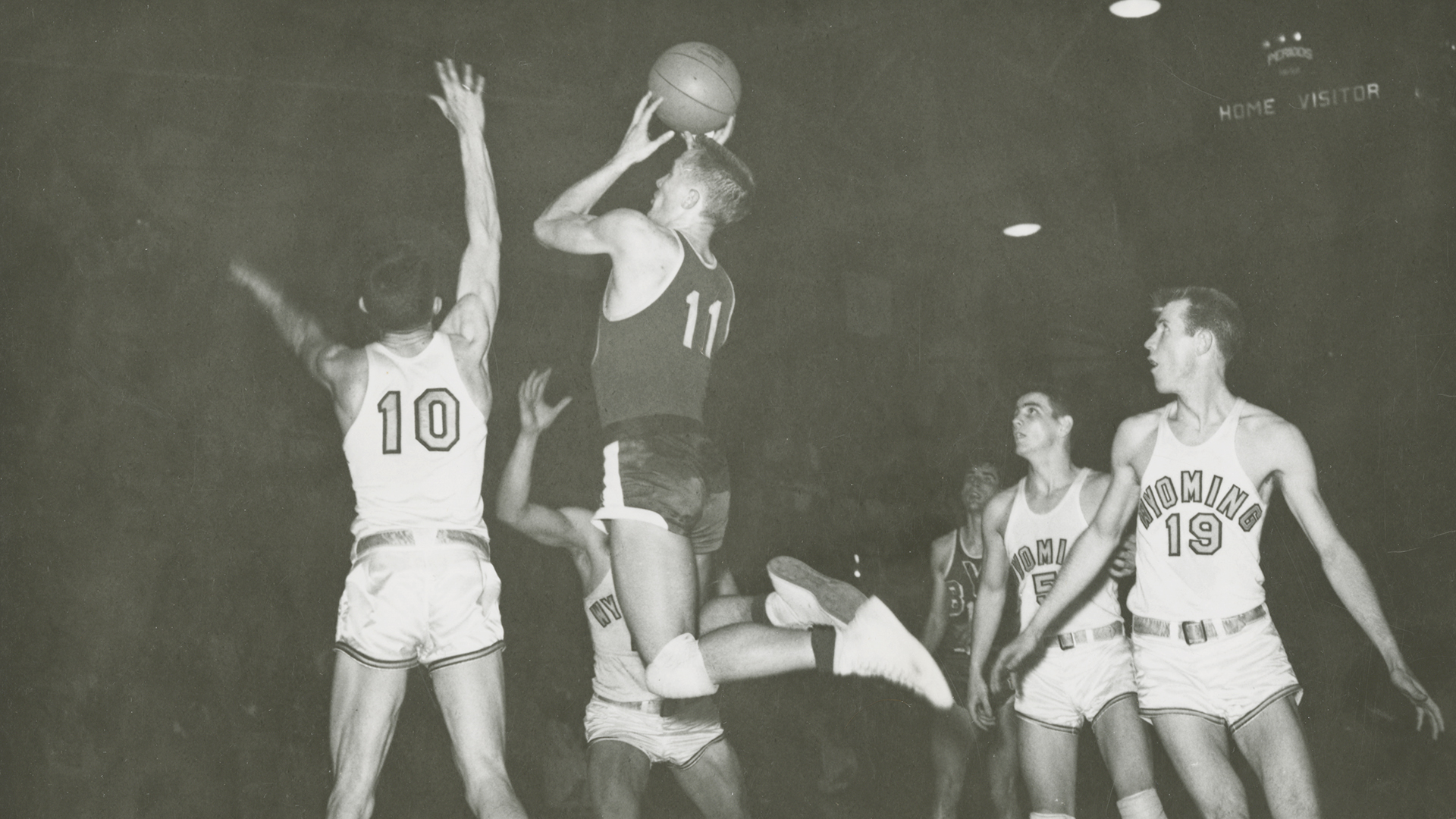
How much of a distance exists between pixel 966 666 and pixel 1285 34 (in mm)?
2613

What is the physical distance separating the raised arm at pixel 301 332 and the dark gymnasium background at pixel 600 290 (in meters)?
0.06

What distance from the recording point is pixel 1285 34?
473cm

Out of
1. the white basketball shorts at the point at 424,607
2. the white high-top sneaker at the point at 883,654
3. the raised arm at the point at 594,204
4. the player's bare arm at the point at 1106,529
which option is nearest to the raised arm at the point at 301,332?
the white basketball shorts at the point at 424,607

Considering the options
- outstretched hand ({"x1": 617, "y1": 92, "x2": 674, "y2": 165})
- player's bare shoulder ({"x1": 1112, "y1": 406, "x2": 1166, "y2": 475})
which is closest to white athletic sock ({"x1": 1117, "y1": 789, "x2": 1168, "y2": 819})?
player's bare shoulder ({"x1": 1112, "y1": 406, "x2": 1166, "y2": 475})

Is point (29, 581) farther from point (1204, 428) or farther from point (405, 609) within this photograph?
point (1204, 428)

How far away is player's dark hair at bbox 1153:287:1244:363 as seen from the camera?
4473 mm

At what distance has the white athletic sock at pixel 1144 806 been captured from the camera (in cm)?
431

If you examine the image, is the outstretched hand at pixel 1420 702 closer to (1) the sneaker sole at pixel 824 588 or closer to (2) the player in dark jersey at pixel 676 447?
(2) the player in dark jersey at pixel 676 447

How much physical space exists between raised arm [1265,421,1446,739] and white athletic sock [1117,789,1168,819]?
2.90 ft

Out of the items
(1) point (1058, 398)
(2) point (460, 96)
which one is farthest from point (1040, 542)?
(2) point (460, 96)

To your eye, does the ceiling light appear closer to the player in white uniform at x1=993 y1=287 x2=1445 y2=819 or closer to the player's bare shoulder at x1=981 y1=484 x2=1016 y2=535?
the player in white uniform at x1=993 y1=287 x2=1445 y2=819

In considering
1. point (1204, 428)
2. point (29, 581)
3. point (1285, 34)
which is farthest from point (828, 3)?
point (29, 581)

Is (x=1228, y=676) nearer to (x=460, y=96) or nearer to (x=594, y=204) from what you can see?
(x=594, y=204)

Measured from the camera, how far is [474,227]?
4.82 meters
